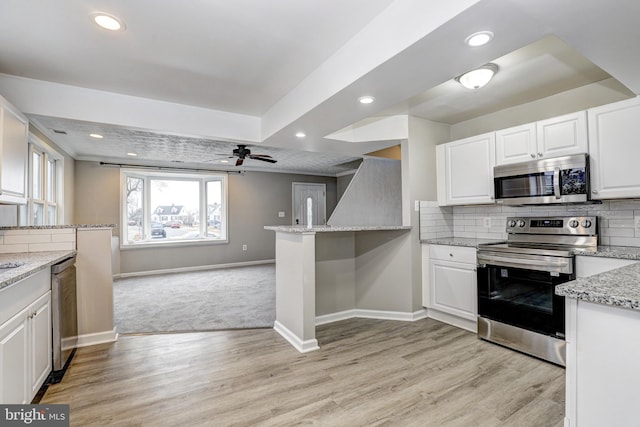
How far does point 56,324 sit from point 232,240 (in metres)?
4.61

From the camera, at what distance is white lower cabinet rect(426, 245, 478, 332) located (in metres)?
2.97

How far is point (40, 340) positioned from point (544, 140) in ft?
13.5

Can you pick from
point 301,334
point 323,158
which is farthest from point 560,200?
point 323,158

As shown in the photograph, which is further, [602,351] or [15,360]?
[15,360]

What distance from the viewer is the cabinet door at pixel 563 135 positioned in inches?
96.9

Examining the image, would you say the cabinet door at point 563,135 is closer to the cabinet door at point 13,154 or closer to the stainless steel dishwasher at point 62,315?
the stainless steel dishwasher at point 62,315

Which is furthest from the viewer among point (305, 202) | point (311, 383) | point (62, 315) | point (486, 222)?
point (305, 202)

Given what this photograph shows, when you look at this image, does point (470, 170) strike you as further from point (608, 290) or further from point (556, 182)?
point (608, 290)

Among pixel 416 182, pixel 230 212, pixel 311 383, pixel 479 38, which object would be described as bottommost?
pixel 311 383

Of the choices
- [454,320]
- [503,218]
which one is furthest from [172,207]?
[503,218]

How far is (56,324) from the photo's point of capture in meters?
2.12

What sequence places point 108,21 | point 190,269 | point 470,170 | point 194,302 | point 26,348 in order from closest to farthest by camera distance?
point 26,348 → point 108,21 → point 470,170 → point 194,302 → point 190,269

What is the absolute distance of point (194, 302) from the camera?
4.10 m

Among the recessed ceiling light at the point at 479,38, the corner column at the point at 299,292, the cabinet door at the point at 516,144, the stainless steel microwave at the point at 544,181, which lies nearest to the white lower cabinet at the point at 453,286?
the stainless steel microwave at the point at 544,181
